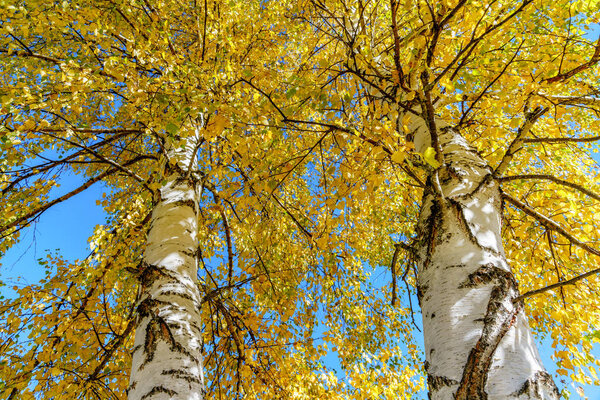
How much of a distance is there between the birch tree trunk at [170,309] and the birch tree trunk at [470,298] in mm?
1178

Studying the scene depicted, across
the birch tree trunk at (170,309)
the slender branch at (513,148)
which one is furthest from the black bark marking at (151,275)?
the slender branch at (513,148)

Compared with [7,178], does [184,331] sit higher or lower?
lower

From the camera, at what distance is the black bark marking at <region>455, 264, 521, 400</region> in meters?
1.05

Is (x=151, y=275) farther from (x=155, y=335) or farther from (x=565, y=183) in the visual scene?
(x=565, y=183)

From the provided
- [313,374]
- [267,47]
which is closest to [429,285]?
[313,374]

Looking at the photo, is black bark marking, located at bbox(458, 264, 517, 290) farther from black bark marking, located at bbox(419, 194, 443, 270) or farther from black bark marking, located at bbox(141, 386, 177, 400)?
black bark marking, located at bbox(141, 386, 177, 400)

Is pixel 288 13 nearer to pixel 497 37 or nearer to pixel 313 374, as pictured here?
pixel 497 37

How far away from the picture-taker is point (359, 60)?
63.3 inches

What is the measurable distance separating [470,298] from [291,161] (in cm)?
260

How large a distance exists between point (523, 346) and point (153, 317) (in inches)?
69.2

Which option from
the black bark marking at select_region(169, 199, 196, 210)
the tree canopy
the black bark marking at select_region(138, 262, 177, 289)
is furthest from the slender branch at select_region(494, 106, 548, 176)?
the black bark marking at select_region(169, 199, 196, 210)

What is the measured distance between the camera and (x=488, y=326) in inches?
45.2

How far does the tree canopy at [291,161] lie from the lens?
1.84 m

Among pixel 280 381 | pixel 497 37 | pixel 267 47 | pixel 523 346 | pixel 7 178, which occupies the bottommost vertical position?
pixel 523 346
